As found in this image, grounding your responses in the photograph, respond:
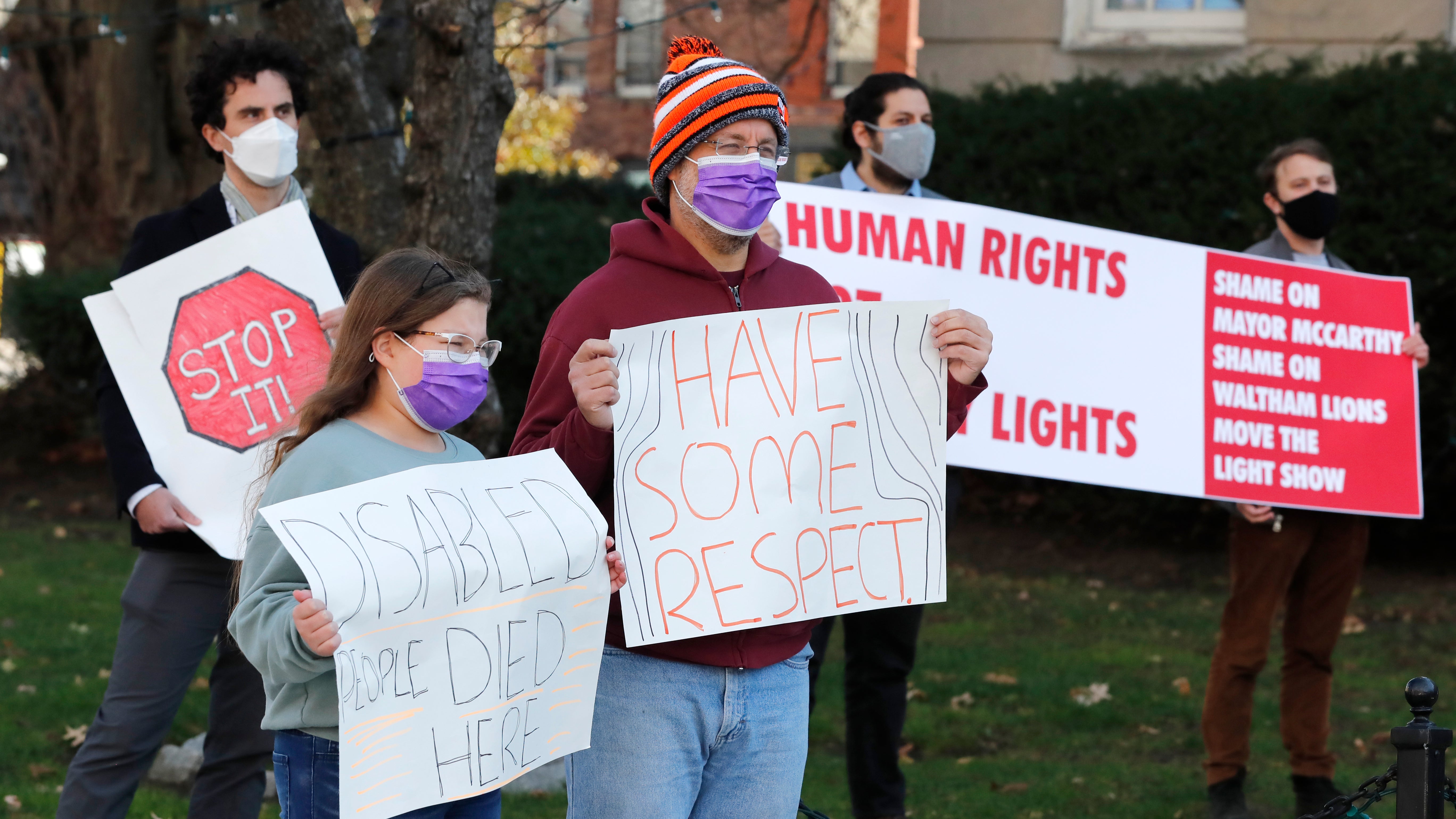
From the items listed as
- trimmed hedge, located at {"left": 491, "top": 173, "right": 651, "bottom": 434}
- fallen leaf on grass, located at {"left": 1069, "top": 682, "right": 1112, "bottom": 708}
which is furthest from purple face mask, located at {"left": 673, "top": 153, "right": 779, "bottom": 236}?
trimmed hedge, located at {"left": 491, "top": 173, "right": 651, "bottom": 434}

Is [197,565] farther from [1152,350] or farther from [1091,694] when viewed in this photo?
[1091,694]

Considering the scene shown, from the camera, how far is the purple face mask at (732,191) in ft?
8.85

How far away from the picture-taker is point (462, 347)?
8.86 feet

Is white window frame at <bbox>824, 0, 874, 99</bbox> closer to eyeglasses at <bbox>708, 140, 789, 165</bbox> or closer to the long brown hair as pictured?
eyeglasses at <bbox>708, 140, 789, 165</bbox>

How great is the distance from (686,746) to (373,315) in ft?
3.28

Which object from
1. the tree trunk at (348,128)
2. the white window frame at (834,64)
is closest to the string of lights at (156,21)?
the tree trunk at (348,128)

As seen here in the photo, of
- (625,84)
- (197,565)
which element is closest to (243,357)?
(197,565)

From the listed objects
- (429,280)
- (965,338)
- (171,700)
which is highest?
(429,280)

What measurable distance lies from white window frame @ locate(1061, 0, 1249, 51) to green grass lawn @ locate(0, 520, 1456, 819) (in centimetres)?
417

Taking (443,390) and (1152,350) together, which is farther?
(1152,350)

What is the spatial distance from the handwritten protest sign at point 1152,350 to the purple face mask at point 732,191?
2.14 metres

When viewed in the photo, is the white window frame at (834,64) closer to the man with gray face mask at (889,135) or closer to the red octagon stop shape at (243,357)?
the man with gray face mask at (889,135)

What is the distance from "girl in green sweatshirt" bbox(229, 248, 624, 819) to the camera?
256cm

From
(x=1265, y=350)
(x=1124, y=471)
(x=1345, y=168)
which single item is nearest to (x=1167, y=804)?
(x=1124, y=471)
